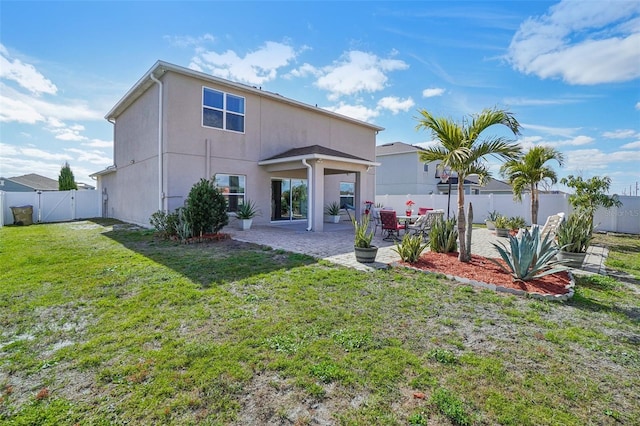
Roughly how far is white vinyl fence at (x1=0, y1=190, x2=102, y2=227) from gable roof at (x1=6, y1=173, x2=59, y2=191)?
22087 mm

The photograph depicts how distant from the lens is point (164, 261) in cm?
713

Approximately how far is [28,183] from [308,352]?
48.4 metres

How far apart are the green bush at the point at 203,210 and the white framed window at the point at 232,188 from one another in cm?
308

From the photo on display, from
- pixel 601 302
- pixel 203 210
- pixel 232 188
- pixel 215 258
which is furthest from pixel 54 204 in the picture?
pixel 601 302

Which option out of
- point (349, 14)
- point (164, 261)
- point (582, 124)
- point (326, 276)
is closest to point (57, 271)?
point (164, 261)

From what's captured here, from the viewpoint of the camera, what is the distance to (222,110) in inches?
523

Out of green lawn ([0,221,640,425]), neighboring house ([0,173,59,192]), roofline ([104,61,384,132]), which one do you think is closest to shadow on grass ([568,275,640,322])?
green lawn ([0,221,640,425])

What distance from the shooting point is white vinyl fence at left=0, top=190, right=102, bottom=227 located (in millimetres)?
16375

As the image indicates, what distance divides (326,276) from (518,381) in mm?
3675

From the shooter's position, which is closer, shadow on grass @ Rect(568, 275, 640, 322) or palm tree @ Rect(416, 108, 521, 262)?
shadow on grass @ Rect(568, 275, 640, 322)

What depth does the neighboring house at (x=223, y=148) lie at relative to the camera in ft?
39.9

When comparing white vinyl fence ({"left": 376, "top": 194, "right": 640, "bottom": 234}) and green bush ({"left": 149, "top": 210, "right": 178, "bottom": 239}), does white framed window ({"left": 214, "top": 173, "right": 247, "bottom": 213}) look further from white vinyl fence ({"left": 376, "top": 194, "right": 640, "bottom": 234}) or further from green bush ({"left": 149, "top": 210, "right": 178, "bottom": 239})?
white vinyl fence ({"left": 376, "top": 194, "right": 640, "bottom": 234})

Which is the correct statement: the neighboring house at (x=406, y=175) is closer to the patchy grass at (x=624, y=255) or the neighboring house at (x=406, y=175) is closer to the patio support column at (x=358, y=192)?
the patio support column at (x=358, y=192)

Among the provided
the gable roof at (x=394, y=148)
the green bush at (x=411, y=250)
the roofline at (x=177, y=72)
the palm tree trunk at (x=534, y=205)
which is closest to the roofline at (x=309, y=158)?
the roofline at (x=177, y=72)
